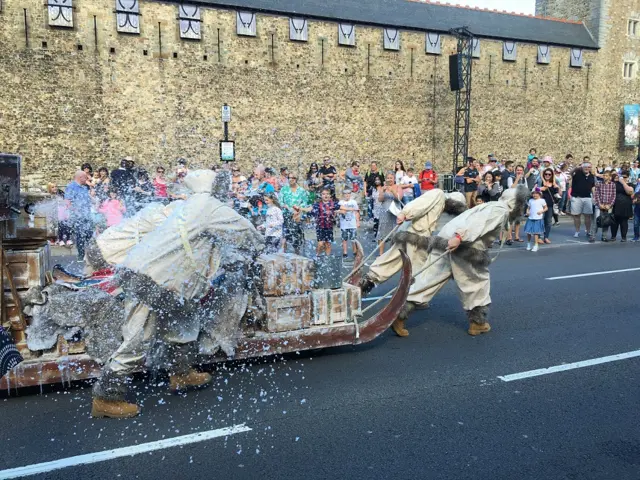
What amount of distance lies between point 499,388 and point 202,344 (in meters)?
2.62

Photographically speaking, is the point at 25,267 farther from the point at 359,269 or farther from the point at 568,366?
the point at 568,366

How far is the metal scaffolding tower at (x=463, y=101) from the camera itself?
2920cm

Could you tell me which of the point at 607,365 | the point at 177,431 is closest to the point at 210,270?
the point at 177,431

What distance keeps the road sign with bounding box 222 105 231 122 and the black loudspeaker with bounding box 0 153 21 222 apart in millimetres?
22033

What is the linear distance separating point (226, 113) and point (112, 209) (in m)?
15.0

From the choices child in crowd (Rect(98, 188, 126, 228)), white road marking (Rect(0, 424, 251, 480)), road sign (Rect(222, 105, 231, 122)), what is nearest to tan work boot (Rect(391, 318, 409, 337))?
white road marking (Rect(0, 424, 251, 480))

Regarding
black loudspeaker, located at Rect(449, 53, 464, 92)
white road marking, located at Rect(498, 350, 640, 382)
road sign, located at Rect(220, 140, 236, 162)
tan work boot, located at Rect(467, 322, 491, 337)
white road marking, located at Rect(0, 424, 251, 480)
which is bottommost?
white road marking, located at Rect(0, 424, 251, 480)

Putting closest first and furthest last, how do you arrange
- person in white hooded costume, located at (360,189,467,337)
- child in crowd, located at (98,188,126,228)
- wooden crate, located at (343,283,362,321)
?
wooden crate, located at (343,283,362,321), person in white hooded costume, located at (360,189,467,337), child in crowd, located at (98,188,126,228)

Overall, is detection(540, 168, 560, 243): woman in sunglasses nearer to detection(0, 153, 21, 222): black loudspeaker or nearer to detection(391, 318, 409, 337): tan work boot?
detection(391, 318, 409, 337): tan work boot

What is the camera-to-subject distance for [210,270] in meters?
4.60

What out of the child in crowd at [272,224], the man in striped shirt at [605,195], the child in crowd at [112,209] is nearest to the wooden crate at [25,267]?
the child in crowd at [272,224]

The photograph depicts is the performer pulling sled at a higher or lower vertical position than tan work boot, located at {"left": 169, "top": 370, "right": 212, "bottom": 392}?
higher

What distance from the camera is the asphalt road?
147 inches

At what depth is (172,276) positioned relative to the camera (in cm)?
434
